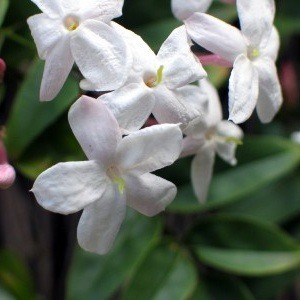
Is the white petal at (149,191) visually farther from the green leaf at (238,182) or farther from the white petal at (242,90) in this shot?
the green leaf at (238,182)

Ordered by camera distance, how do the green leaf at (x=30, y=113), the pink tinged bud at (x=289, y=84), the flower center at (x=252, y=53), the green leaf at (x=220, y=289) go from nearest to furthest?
the flower center at (x=252, y=53)
the green leaf at (x=30, y=113)
the green leaf at (x=220, y=289)
the pink tinged bud at (x=289, y=84)

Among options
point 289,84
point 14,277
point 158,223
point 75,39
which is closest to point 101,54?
point 75,39

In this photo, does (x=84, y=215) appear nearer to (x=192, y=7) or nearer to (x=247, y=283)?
(x=192, y=7)

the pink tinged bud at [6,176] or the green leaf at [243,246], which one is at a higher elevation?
the pink tinged bud at [6,176]

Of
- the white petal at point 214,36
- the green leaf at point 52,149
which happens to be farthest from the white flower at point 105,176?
the green leaf at point 52,149

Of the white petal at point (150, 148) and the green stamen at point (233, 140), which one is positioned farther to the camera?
the green stamen at point (233, 140)

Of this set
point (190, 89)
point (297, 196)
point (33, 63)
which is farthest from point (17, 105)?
point (297, 196)

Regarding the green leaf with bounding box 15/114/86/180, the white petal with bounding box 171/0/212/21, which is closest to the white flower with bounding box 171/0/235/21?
the white petal with bounding box 171/0/212/21
